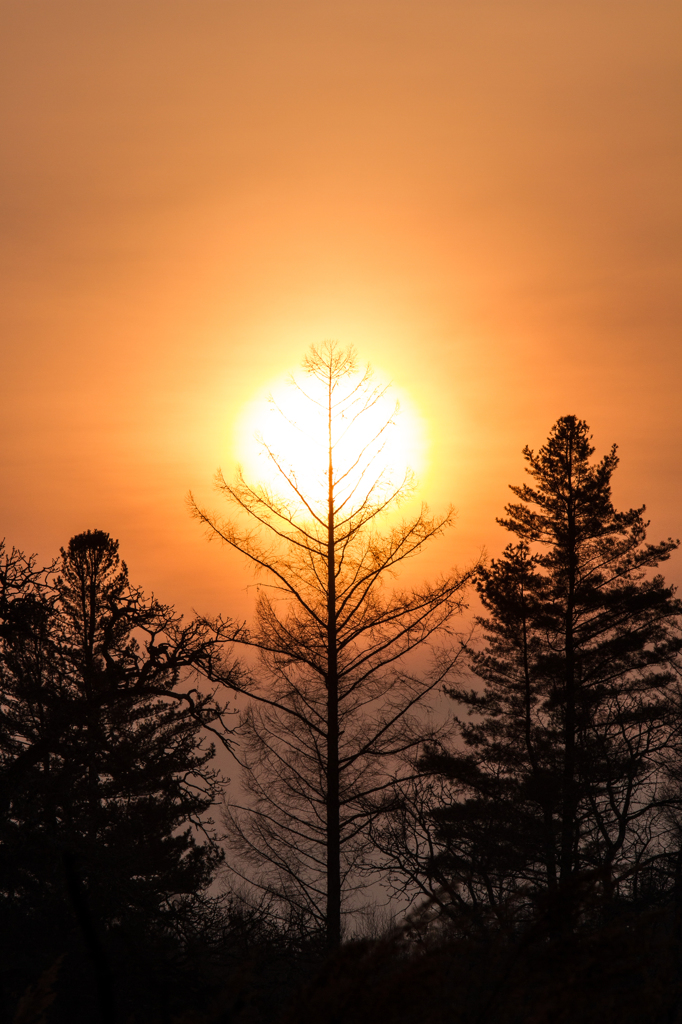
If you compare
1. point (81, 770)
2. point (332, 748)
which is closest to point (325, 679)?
point (332, 748)

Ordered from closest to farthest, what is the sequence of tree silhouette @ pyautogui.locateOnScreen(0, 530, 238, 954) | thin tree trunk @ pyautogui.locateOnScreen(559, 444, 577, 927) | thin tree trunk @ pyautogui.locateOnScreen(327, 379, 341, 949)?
tree silhouette @ pyautogui.locateOnScreen(0, 530, 238, 954) → thin tree trunk @ pyautogui.locateOnScreen(327, 379, 341, 949) → thin tree trunk @ pyautogui.locateOnScreen(559, 444, 577, 927)

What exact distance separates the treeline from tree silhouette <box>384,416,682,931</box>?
0.08 m

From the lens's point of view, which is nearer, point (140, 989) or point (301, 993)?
point (301, 993)

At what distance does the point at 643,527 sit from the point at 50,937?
19.1 m

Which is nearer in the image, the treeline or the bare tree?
the treeline

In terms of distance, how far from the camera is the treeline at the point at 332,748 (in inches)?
432

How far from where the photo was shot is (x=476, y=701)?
25.6m

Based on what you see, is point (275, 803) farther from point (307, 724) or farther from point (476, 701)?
point (476, 701)

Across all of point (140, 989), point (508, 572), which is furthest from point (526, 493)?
point (140, 989)

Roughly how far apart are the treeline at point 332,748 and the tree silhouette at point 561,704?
8 centimetres

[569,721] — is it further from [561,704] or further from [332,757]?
[332,757]

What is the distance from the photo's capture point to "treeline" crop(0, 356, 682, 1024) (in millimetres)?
10961

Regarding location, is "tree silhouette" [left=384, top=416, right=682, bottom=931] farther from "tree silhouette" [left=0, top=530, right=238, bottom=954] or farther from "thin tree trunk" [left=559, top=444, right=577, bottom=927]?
"tree silhouette" [left=0, top=530, right=238, bottom=954]

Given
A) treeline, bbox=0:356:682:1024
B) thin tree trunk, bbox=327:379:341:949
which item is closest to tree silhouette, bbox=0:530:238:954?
treeline, bbox=0:356:682:1024
